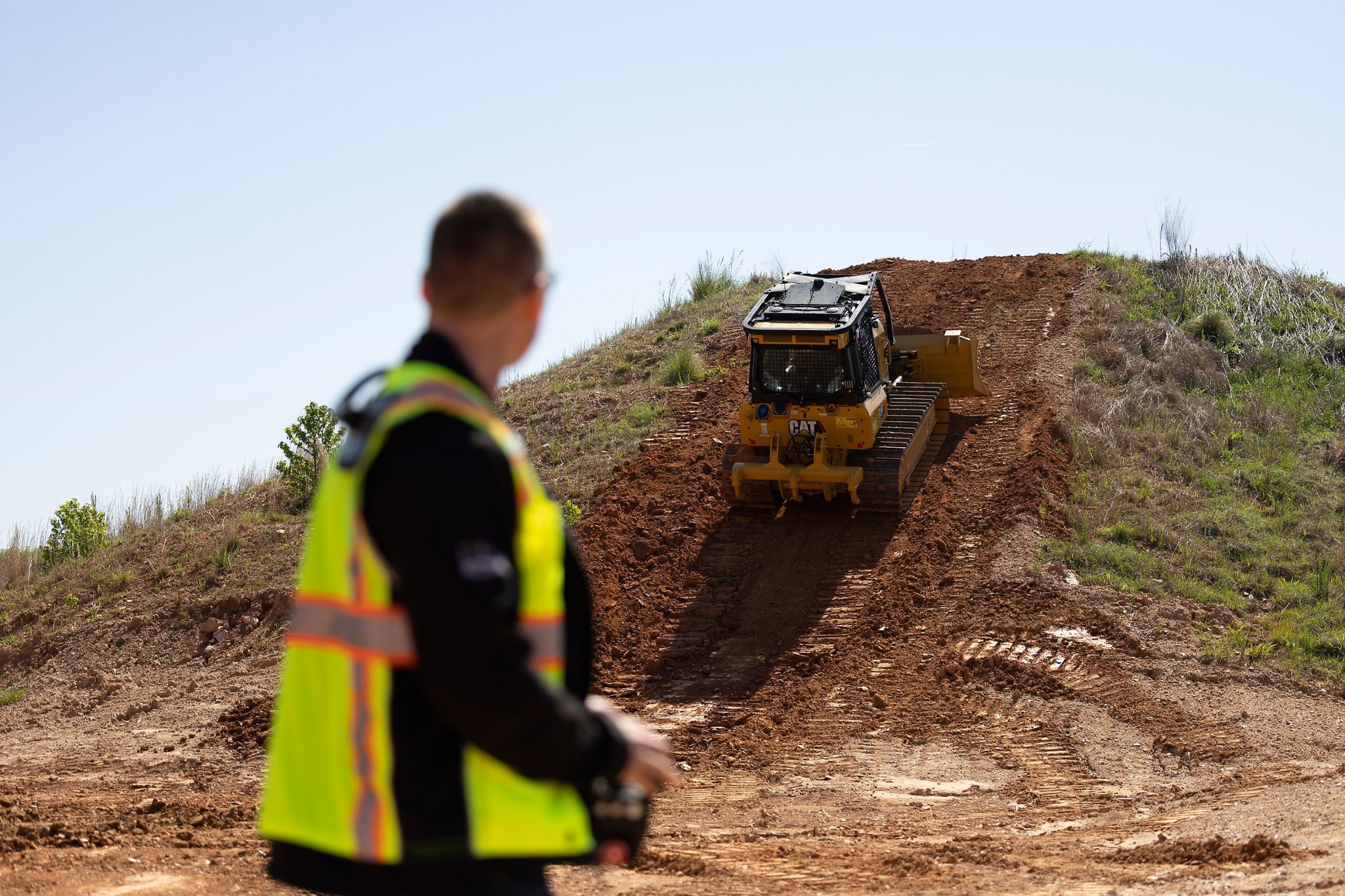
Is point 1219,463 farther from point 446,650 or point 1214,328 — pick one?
point 446,650

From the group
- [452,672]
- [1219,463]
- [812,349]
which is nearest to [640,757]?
[452,672]

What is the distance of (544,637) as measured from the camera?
2.13m

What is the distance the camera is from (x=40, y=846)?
7352mm

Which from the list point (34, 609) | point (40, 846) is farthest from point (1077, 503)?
point (34, 609)

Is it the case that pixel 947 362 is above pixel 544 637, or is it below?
above

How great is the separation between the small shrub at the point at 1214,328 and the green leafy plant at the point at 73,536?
56.4ft

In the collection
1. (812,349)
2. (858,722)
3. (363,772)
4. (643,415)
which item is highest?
(812,349)

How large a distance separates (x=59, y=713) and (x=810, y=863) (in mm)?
9607

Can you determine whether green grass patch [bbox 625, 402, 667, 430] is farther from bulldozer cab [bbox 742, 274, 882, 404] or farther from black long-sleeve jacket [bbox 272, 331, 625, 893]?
black long-sleeve jacket [bbox 272, 331, 625, 893]

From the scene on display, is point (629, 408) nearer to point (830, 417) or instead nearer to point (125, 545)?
point (830, 417)

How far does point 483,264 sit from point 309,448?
1554 centimetres

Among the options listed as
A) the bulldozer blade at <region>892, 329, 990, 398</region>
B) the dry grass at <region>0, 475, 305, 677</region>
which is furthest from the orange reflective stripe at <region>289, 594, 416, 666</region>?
the bulldozer blade at <region>892, 329, 990, 398</region>

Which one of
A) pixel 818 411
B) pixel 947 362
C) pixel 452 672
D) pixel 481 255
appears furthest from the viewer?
pixel 947 362

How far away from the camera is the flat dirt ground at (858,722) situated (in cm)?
679
